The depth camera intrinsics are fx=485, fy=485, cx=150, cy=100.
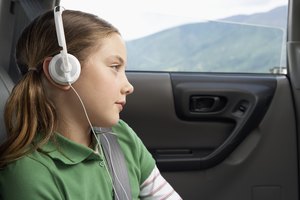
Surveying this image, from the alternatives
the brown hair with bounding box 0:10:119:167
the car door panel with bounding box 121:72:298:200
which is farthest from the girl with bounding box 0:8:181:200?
the car door panel with bounding box 121:72:298:200

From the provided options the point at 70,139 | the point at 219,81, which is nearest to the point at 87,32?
the point at 70,139

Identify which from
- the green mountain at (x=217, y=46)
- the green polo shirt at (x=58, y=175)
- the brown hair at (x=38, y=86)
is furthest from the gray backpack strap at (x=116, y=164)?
the green mountain at (x=217, y=46)

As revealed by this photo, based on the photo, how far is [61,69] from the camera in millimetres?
889

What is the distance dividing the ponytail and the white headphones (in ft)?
0.20

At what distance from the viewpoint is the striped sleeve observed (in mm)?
1111

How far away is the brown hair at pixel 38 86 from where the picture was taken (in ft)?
3.03

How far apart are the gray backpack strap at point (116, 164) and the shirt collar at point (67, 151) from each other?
7cm

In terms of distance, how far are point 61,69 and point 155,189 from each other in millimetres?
391

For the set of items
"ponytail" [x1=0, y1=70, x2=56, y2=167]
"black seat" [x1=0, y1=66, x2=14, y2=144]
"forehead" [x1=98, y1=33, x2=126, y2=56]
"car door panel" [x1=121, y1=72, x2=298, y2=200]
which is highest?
"forehead" [x1=98, y1=33, x2=126, y2=56]

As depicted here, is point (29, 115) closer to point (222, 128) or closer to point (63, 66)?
point (63, 66)

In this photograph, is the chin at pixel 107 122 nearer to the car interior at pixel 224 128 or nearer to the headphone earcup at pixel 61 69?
the headphone earcup at pixel 61 69

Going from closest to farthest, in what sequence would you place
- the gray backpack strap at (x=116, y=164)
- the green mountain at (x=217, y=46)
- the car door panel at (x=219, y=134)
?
the gray backpack strap at (x=116, y=164) < the car door panel at (x=219, y=134) < the green mountain at (x=217, y=46)

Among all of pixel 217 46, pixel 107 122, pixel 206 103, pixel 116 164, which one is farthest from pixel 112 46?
pixel 217 46

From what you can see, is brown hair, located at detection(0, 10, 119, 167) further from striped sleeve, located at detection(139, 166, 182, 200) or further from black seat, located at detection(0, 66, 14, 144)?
striped sleeve, located at detection(139, 166, 182, 200)
